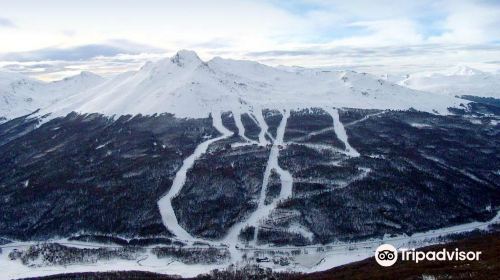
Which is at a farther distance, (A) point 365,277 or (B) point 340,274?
(B) point 340,274

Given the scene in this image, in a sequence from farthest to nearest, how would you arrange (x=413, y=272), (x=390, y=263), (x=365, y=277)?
(x=390, y=263), (x=365, y=277), (x=413, y=272)

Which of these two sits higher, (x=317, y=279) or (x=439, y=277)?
(x=439, y=277)

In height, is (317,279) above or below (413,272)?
below

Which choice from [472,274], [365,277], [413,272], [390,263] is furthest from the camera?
[390,263]

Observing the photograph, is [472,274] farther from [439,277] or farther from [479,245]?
[479,245]

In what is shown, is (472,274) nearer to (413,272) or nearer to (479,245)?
(413,272)

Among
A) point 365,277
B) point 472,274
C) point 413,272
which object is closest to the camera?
point 472,274

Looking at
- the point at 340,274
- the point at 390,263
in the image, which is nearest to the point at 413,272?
the point at 390,263

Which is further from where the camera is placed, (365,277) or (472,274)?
(365,277)

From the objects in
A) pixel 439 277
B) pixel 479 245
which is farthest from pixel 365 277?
pixel 479 245
